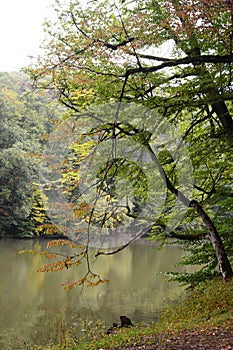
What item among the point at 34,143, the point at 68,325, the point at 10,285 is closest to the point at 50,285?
the point at 10,285

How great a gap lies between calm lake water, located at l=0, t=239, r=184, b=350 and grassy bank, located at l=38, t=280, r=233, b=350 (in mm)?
1194

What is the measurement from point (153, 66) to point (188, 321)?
3844mm

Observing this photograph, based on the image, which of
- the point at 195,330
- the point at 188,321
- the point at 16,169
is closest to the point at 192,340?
the point at 195,330

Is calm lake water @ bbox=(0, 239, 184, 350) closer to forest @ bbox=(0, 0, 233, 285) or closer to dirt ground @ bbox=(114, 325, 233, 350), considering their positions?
forest @ bbox=(0, 0, 233, 285)

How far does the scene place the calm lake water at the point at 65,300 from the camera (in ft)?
25.5

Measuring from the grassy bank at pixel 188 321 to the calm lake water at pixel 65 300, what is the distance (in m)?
1.19

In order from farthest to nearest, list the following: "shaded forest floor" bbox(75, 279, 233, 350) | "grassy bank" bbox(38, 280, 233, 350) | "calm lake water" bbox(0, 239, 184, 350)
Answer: "calm lake water" bbox(0, 239, 184, 350)
"grassy bank" bbox(38, 280, 233, 350)
"shaded forest floor" bbox(75, 279, 233, 350)

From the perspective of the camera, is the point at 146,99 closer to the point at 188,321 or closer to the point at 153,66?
the point at 153,66

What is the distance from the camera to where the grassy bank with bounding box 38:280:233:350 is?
5027mm

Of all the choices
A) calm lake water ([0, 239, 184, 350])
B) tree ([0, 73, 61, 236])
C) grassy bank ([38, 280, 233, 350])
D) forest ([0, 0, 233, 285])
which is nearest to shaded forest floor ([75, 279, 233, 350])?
grassy bank ([38, 280, 233, 350])

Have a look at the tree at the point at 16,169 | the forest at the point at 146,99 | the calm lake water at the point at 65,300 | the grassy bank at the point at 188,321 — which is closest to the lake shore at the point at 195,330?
the grassy bank at the point at 188,321

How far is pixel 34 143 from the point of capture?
27.6m

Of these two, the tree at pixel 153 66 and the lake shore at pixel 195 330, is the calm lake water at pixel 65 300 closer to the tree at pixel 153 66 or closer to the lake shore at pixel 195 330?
the lake shore at pixel 195 330

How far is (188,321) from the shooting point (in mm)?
5953
